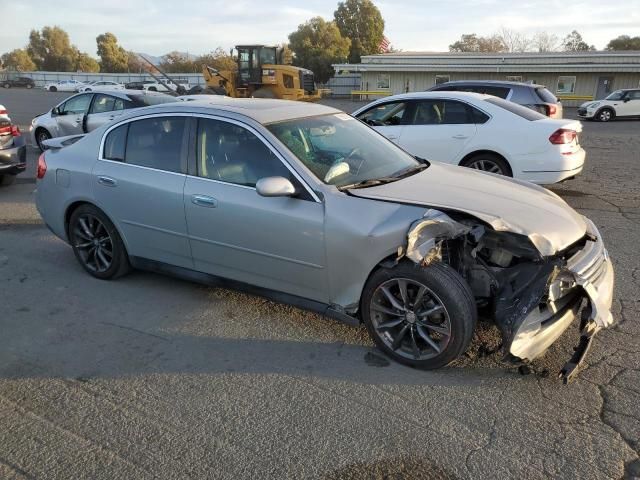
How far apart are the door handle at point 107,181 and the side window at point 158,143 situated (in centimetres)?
22

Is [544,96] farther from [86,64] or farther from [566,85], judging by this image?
[86,64]

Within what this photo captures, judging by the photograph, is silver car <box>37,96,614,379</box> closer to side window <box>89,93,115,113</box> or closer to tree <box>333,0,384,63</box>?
side window <box>89,93,115,113</box>

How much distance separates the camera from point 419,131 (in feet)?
25.9

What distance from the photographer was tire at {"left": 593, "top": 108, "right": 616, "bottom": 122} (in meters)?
23.8

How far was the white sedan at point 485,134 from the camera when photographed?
704cm

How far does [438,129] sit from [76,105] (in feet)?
28.0

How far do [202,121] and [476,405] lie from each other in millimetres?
2878

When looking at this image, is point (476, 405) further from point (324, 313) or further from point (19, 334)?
point (19, 334)

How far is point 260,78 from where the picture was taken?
26.8 m

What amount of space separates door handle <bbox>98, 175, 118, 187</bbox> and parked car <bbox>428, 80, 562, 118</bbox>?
292 inches

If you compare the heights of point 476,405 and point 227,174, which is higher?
point 227,174

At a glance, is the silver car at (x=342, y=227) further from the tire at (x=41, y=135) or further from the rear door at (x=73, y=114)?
the tire at (x=41, y=135)

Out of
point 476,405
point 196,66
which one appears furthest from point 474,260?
point 196,66

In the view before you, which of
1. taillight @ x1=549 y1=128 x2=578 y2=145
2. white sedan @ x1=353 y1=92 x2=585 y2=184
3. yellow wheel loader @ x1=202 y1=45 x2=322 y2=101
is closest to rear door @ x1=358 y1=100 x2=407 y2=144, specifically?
white sedan @ x1=353 y1=92 x2=585 y2=184
